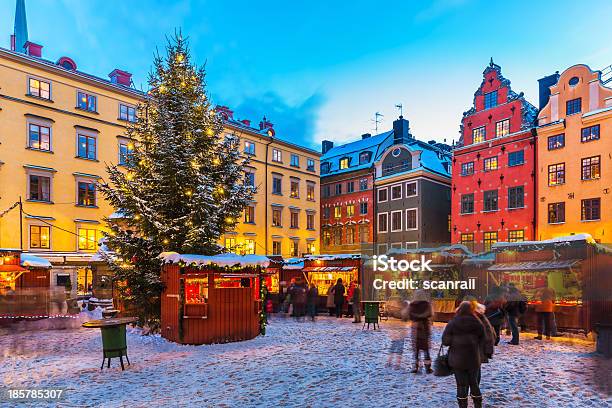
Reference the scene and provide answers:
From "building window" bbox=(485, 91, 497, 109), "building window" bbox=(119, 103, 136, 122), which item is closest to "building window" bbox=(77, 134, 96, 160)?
"building window" bbox=(119, 103, 136, 122)

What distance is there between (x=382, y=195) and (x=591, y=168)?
19.0 meters

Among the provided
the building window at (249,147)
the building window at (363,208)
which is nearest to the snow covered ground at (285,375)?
the building window at (249,147)

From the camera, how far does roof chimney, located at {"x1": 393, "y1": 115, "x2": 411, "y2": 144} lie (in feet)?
149

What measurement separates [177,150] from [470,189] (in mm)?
26417

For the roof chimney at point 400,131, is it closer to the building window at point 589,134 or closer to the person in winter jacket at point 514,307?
the building window at point 589,134

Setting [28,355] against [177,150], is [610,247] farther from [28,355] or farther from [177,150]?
[28,355]

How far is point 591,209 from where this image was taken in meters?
28.8

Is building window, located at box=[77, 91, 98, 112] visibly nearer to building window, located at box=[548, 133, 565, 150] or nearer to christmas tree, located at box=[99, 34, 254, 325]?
christmas tree, located at box=[99, 34, 254, 325]

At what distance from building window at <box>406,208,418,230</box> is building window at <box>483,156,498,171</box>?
26.6 ft

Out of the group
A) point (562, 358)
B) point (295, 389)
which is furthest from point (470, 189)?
point (295, 389)

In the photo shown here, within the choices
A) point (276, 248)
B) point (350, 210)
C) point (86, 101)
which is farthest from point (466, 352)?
point (350, 210)

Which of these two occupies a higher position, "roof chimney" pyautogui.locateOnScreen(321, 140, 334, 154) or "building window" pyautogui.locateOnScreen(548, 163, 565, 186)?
"roof chimney" pyautogui.locateOnScreen(321, 140, 334, 154)

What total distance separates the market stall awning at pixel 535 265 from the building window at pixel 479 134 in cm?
1913

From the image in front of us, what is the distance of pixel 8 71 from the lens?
2872 cm
